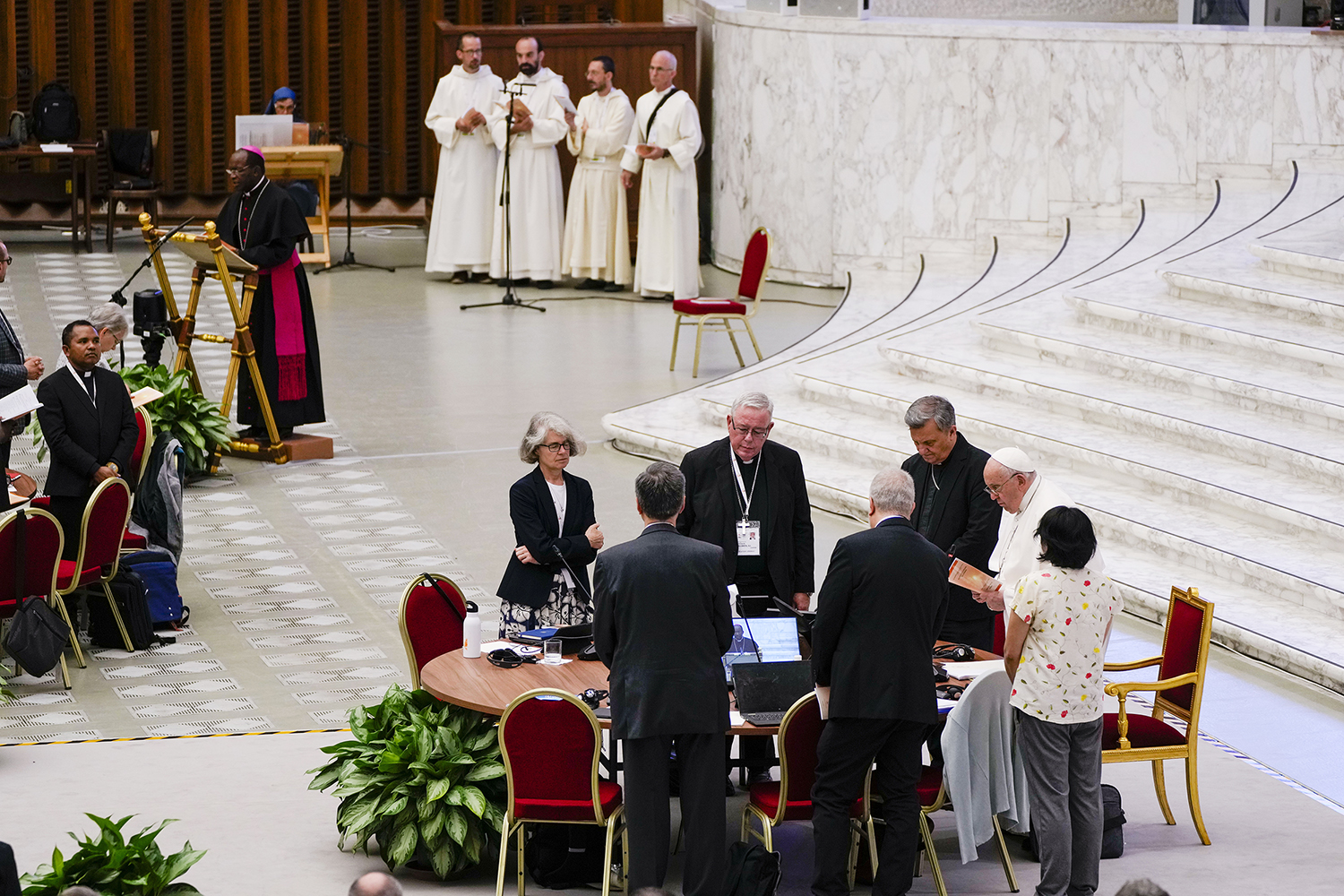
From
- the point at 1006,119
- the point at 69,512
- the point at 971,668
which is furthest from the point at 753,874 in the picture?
the point at 1006,119

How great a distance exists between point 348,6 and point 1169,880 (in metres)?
15.0

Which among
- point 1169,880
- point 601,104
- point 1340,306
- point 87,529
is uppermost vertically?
point 601,104

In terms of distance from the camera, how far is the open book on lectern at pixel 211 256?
1023 cm

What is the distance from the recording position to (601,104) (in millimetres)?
15703

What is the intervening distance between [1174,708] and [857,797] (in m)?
1.33

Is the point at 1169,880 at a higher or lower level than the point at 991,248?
lower

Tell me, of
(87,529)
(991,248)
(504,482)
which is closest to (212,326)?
(504,482)

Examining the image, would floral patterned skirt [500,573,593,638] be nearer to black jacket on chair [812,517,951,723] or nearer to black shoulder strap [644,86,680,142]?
black jacket on chair [812,517,951,723]

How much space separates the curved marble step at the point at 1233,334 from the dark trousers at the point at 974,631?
3990 mm

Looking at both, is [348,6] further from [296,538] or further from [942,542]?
[942,542]

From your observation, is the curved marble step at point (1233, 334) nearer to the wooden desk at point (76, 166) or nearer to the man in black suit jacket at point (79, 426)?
the man in black suit jacket at point (79, 426)

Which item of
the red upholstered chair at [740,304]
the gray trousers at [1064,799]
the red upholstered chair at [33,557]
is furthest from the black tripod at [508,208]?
the gray trousers at [1064,799]

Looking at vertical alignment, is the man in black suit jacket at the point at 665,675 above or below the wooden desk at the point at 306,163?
below

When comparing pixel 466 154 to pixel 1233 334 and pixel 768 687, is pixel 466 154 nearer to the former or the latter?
pixel 1233 334
